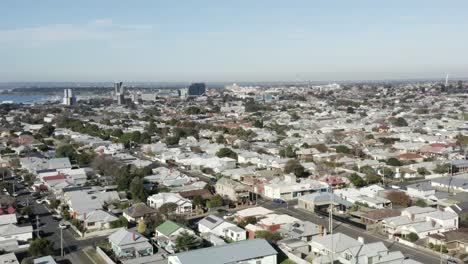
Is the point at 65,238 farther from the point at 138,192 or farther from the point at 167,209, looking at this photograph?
the point at 138,192

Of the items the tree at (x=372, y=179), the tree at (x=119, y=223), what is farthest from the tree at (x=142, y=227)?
the tree at (x=372, y=179)

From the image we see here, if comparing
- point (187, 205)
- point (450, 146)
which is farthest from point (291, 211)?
point (450, 146)

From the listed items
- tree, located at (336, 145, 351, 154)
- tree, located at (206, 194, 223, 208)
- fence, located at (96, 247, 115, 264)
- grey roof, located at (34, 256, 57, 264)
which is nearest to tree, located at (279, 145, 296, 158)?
tree, located at (336, 145, 351, 154)

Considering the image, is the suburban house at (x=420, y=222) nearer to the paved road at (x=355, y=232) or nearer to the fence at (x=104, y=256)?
the paved road at (x=355, y=232)

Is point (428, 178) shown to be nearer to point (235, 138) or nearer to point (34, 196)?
point (235, 138)

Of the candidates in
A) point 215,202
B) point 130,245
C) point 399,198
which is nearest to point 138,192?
point 215,202

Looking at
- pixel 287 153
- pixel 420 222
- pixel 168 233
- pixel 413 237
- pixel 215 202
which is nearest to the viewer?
pixel 413 237
